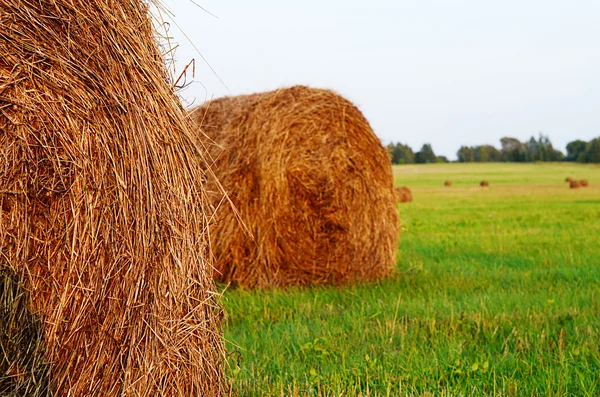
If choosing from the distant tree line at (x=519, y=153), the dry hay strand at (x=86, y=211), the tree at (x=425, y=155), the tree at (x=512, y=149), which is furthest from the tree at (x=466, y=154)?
the dry hay strand at (x=86, y=211)

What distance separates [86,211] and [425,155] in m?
80.8

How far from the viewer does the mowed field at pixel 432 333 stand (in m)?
3.97

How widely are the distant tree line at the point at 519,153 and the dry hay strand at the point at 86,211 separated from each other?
76.3 metres

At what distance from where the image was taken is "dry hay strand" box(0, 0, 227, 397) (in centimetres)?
293

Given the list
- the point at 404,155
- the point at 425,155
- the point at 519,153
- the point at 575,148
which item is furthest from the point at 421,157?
the point at 575,148

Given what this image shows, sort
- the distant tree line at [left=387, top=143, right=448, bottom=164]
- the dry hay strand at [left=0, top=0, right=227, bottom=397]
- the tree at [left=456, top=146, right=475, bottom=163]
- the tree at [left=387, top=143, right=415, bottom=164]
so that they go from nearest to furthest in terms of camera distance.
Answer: the dry hay strand at [left=0, top=0, right=227, bottom=397] → the tree at [left=387, top=143, right=415, bottom=164] → the distant tree line at [left=387, top=143, right=448, bottom=164] → the tree at [left=456, top=146, right=475, bottom=163]

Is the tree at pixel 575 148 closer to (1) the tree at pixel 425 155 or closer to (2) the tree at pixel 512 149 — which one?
(2) the tree at pixel 512 149

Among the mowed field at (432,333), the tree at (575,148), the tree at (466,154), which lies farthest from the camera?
the tree at (575,148)

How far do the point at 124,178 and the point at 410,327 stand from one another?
9.70ft

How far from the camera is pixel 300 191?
7.52m

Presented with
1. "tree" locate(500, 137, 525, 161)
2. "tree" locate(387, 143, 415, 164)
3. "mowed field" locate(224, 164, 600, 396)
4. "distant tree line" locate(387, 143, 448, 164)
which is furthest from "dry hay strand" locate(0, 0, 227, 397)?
"tree" locate(500, 137, 525, 161)

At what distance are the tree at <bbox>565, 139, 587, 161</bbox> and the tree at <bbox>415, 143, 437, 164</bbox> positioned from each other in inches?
915

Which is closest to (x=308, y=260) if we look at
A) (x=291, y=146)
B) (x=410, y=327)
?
(x=291, y=146)

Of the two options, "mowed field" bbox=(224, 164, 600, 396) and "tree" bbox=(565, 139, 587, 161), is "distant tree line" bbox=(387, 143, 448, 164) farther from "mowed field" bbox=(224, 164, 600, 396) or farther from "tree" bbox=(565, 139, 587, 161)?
"mowed field" bbox=(224, 164, 600, 396)
